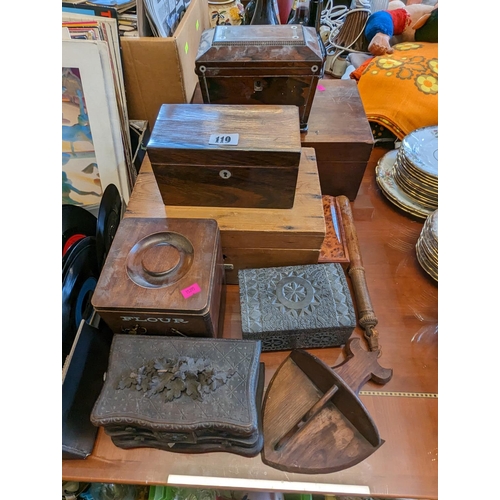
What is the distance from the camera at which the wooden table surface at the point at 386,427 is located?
2.27 ft

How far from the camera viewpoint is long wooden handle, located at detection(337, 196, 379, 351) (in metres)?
0.85

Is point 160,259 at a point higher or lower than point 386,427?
higher

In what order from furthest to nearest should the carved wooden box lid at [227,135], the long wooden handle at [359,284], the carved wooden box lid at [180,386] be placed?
the long wooden handle at [359,284], the carved wooden box lid at [227,135], the carved wooden box lid at [180,386]

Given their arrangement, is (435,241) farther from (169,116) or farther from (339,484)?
(169,116)

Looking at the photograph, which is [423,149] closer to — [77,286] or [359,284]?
[359,284]

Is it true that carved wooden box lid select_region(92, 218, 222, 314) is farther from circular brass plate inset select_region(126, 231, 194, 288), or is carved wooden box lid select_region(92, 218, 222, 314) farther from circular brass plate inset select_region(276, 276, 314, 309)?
circular brass plate inset select_region(276, 276, 314, 309)

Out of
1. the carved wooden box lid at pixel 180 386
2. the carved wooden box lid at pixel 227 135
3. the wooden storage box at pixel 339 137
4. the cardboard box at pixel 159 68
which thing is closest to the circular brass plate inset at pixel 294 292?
the carved wooden box lid at pixel 180 386

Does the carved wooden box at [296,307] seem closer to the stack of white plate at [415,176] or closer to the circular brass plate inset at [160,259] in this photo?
the circular brass plate inset at [160,259]

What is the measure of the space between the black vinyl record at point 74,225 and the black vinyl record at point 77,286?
5cm

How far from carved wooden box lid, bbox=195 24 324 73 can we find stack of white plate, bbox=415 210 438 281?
468 millimetres

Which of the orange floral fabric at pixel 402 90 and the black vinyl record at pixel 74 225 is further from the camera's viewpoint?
the orange floral fabric at pixel 402 90

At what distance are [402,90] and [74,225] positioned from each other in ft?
3.49

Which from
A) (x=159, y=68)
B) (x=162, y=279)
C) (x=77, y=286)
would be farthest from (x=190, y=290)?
(x=159, y=68)

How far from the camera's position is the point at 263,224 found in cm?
83
